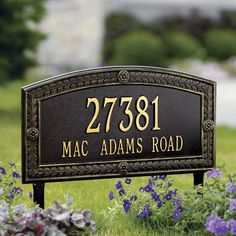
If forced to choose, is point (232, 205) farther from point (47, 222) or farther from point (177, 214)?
point (47, 222)

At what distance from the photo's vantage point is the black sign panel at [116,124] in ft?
17.1

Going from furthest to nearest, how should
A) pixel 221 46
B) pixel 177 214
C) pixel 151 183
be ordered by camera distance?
pixel 221 46 → pixel 151 183 → pixel 177 214

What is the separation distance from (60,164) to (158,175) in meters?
0.76

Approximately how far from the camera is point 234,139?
11172 mm

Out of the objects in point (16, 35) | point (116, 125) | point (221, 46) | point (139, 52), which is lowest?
point (116, 125)

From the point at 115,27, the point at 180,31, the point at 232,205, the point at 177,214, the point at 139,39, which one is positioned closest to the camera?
the point at 232,205

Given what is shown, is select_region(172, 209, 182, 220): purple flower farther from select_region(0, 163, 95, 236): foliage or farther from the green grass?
select_region(0, 163, 95, 236): foliage

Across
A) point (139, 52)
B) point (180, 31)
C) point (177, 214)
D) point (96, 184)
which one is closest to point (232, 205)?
point (177, 214)

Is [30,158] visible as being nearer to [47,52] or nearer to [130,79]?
[130,79]

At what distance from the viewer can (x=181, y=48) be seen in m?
23.1

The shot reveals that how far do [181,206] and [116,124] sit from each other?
70 cm

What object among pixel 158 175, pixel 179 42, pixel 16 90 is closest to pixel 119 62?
pixel 179 42

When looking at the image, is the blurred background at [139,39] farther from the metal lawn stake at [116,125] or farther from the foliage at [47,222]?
the foliage at [47,222]

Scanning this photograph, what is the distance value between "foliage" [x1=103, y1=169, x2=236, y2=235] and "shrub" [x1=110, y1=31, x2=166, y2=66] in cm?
1656
